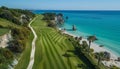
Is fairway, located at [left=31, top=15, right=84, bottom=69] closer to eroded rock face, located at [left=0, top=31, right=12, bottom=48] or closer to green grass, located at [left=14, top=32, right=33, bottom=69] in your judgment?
green grass, located at [left=14, top=32, right=33, bottom=69]

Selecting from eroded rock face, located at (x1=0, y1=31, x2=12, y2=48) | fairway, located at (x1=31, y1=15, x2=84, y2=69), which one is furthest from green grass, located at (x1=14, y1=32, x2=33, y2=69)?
eroded rock face, located at (x1=0, y1=31, x2=12, y2=48)

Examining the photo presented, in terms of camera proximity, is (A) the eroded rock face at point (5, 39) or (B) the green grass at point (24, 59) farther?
(A) the eroded rock face at point (5, 39)

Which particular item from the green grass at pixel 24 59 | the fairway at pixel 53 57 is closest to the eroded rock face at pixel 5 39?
the green grass at pixel 24 59

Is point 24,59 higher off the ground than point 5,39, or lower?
lower

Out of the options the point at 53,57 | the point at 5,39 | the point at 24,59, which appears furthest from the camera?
the point at 5,39

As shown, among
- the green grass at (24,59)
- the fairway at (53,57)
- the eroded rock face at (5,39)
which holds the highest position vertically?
the eroded rock face at (5,39)

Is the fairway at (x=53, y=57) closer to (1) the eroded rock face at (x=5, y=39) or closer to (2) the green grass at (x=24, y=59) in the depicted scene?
(2) the green grass at (x=24, y=59)

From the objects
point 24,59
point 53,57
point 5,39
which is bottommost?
point 53,57

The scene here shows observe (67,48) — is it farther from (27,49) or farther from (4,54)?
(4,54)

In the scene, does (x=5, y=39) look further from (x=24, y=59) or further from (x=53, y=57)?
(x=53, y=57)

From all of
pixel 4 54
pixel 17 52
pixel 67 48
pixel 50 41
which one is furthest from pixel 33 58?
pixel 50 41

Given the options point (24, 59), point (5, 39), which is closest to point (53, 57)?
point (24, 59)
